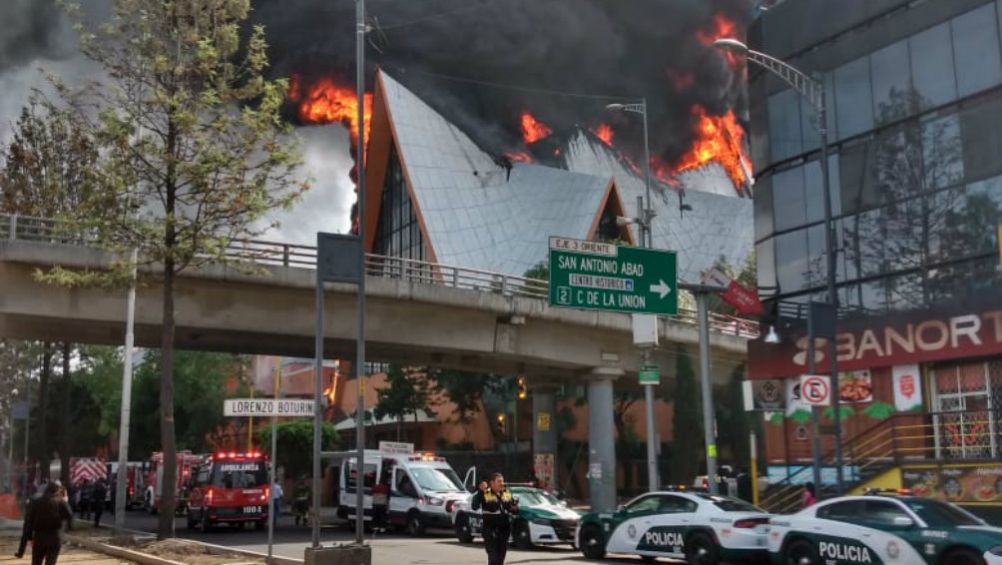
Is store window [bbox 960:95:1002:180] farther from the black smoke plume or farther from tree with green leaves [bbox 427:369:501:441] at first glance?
the black smoke plume

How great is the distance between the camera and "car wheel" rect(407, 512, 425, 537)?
27.6 meters

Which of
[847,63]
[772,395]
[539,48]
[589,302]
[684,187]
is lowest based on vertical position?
[772,395]

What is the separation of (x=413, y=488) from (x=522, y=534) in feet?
20.0

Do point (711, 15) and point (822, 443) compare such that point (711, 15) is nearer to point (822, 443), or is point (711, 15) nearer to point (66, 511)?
point (822, 443)

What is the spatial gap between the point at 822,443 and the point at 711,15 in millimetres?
81108

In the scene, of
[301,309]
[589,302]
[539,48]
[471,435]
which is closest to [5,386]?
[471,435]

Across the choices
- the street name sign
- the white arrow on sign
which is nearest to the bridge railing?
the street name sign

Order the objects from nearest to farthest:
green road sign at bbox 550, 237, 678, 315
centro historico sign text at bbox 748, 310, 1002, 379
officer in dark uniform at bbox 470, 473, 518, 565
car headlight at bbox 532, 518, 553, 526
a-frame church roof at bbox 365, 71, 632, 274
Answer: officer in dark uniform at bbox 470, 473, 518, 565 < green road sign at bbox 550, 237, 678, 315 < car headlight at bbox 532, 518, 553, 526 < centro historico sign text at bbox 748, 310, 1002, 379 < a-frame church roof at bbox 365, 71, 632, 274

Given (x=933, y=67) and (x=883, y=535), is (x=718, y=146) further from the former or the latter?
(x=883, y=535)

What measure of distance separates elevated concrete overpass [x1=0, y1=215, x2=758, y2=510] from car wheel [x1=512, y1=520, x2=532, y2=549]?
891cm

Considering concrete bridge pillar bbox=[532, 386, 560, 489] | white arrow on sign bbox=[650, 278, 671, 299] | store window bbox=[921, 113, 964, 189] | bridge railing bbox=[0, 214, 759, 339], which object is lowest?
concrete bridge pillar bbox=[532, 386, 560, 489]

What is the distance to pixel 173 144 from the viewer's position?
74.7 ft

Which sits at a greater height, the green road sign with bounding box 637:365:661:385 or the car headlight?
the green road sign with bounding box 637:365:661:385

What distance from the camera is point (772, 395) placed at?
966 inches
